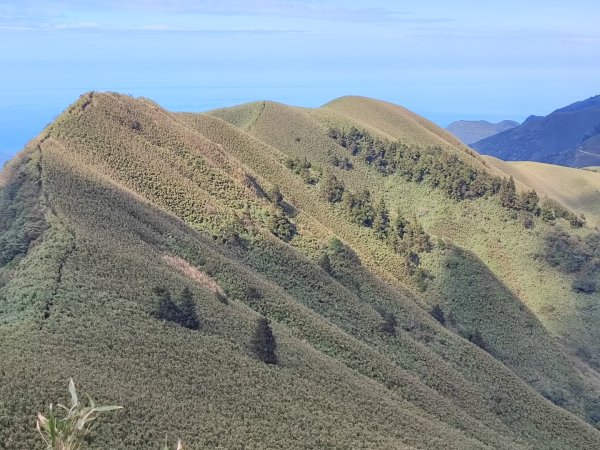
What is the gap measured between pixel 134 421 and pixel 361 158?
7745 centimetres

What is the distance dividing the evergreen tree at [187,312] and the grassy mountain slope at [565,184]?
90577 millimetres

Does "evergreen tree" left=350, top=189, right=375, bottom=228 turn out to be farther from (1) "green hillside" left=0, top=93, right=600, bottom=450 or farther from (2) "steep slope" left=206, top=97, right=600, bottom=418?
(2) "steep slope" left=206, top=97, right=600, bottom=418

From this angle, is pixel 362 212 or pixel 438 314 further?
pixel 362 212

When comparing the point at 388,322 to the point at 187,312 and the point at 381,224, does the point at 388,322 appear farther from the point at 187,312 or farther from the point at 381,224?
the point at 381,224

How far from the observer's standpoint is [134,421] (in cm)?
2103

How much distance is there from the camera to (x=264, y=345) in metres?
31.8

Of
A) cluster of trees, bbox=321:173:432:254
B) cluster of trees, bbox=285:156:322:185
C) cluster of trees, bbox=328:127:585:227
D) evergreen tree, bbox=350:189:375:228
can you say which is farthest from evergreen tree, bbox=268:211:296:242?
cluster of trees, bbox=328:127:585:227

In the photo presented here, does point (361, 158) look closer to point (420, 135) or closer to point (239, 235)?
point (420, 135)

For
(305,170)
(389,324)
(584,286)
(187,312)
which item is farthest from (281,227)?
(584,286)

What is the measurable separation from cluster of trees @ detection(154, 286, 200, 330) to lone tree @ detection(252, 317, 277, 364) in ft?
9.46

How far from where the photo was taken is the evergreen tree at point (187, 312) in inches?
1229

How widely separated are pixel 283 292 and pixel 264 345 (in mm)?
13978

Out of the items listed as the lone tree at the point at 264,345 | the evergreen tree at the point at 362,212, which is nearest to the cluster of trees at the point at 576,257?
the evergreen tree at the point at 362,212

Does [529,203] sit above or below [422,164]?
below
